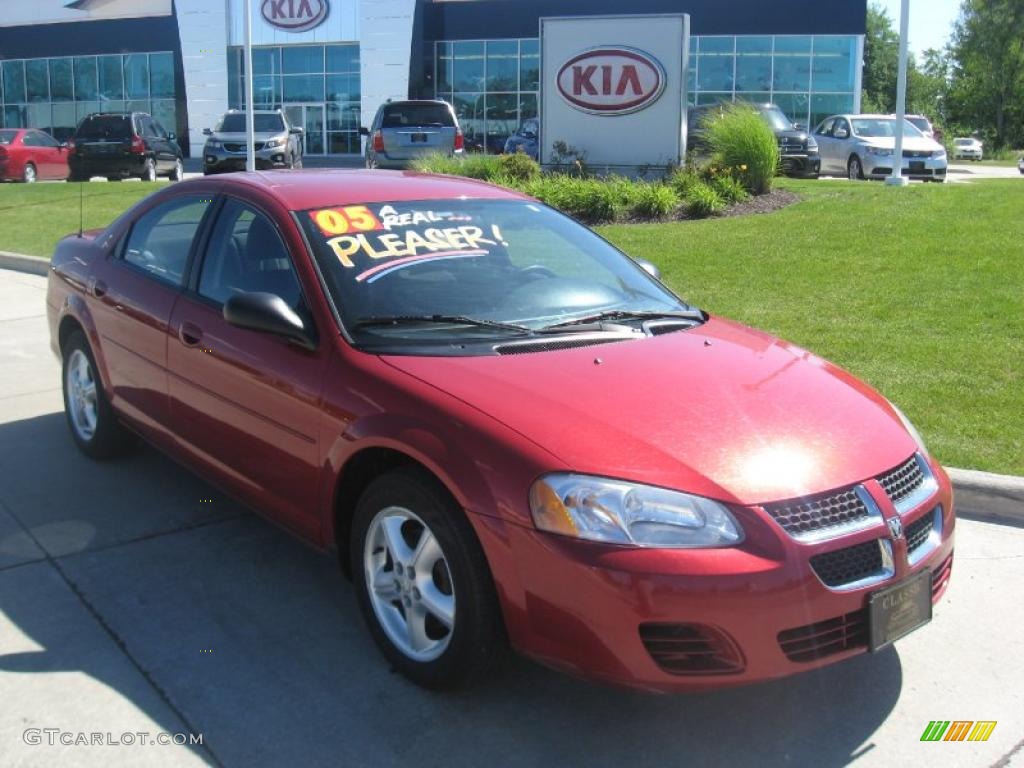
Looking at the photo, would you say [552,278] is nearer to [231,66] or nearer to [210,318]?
[210,318]

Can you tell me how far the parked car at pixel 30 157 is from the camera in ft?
83.1

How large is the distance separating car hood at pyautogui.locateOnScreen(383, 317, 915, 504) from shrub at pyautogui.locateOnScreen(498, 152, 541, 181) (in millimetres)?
12356

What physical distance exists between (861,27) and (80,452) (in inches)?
1458

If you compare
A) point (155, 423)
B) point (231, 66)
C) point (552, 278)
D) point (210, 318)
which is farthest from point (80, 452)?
point (231, 66)

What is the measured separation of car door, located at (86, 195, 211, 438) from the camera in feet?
15.7

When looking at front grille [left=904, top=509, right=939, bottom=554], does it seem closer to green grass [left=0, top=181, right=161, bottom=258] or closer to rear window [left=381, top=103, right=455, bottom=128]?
green grass [left=0, top=181, right=161, bottom=258]

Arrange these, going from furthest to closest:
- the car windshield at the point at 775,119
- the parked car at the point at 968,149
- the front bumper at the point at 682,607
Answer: the parked car at the point at 968,149 → the car windshield at the point at 775,119 → the front bumper at the point at 682,607

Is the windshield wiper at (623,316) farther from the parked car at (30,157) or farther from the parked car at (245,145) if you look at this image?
the parked car at (30,157)

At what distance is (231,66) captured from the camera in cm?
4231

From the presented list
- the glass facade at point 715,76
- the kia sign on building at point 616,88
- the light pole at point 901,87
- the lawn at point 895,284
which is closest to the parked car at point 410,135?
the kia sign on building at point 616,88

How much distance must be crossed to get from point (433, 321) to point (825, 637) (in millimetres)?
1742

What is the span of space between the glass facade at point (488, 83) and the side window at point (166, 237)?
3574 centimetres

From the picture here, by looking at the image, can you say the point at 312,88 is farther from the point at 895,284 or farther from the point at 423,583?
the point at 423,583

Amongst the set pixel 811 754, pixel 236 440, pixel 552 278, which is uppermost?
pixel 552 278
